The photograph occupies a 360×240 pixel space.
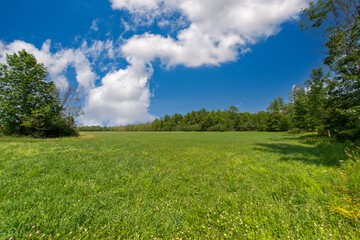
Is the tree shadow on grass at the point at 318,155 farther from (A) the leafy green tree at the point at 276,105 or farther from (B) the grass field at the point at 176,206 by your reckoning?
(A) the leafy green tree at the point at 276,105

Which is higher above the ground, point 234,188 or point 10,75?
point 10,75

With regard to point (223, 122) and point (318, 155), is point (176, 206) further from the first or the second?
point (223, 122)

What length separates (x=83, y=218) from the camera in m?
3.01

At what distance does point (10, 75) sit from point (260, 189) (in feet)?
125

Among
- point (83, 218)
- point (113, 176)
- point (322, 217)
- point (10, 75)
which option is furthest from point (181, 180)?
point (10, 75)

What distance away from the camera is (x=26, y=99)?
2233 centimetres

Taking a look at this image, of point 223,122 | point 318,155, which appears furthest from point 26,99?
point 223,122

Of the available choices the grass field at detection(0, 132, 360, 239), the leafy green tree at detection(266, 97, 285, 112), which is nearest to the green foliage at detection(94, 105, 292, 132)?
the leafy green tree at detection(266, 97, 285, 112)

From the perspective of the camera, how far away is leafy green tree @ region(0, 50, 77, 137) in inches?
837

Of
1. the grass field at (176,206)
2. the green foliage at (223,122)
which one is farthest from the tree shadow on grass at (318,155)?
the green foliage at (223,122)

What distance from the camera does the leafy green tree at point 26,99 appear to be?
21.3m

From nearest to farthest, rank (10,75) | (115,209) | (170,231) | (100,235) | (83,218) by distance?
1. (100,235)
2. (170,231)
3. (83,218)
4. (115,209)
5. (10,75)

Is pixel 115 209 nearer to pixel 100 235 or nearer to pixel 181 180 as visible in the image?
pixel 100 235

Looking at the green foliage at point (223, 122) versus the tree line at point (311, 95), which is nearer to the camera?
the tree line at point (311, 95)
